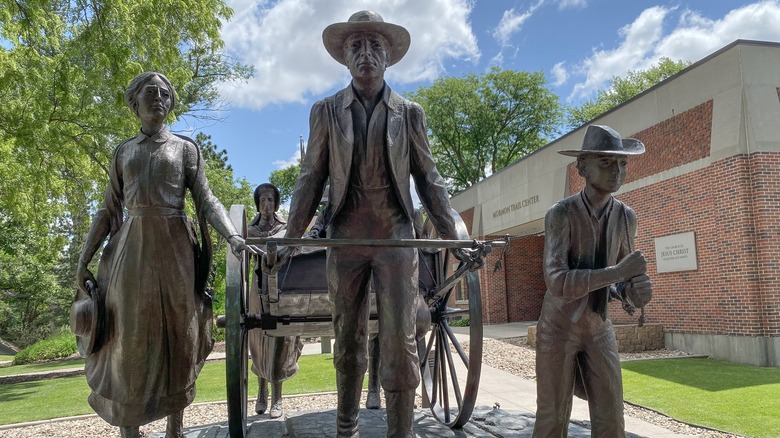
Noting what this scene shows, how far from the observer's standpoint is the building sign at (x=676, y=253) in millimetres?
12180

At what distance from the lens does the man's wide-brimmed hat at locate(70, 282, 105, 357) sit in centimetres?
350

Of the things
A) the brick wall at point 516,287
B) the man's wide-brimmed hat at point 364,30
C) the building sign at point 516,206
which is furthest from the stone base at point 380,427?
the brick wall at point 516,287

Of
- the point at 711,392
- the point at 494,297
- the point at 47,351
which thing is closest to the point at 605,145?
the point at 711,392

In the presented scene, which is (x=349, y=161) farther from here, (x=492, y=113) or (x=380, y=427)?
(x=492, y=113)

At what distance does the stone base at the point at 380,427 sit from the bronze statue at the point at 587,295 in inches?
69.4

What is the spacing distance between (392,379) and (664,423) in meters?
4.51

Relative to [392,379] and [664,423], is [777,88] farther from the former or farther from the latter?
[392,379]

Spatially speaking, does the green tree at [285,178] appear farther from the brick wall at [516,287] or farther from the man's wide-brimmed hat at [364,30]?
the man's wide-brimmed hat at [364,30]

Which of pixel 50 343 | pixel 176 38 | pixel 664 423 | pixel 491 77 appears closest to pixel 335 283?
pixel 664 423

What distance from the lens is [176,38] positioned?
34.0ft

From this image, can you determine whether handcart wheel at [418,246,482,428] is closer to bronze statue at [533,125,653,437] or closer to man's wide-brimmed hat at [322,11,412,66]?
bronze statue at [533,125,653,437]

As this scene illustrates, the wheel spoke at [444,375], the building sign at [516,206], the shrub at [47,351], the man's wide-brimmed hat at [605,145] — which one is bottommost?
the shrub at [47,351]

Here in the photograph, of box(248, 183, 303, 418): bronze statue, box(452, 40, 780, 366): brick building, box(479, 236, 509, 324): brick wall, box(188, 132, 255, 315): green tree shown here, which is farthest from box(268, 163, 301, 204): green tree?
box(248, 183, 303, 418): bronze statue

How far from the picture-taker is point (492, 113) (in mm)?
37594
